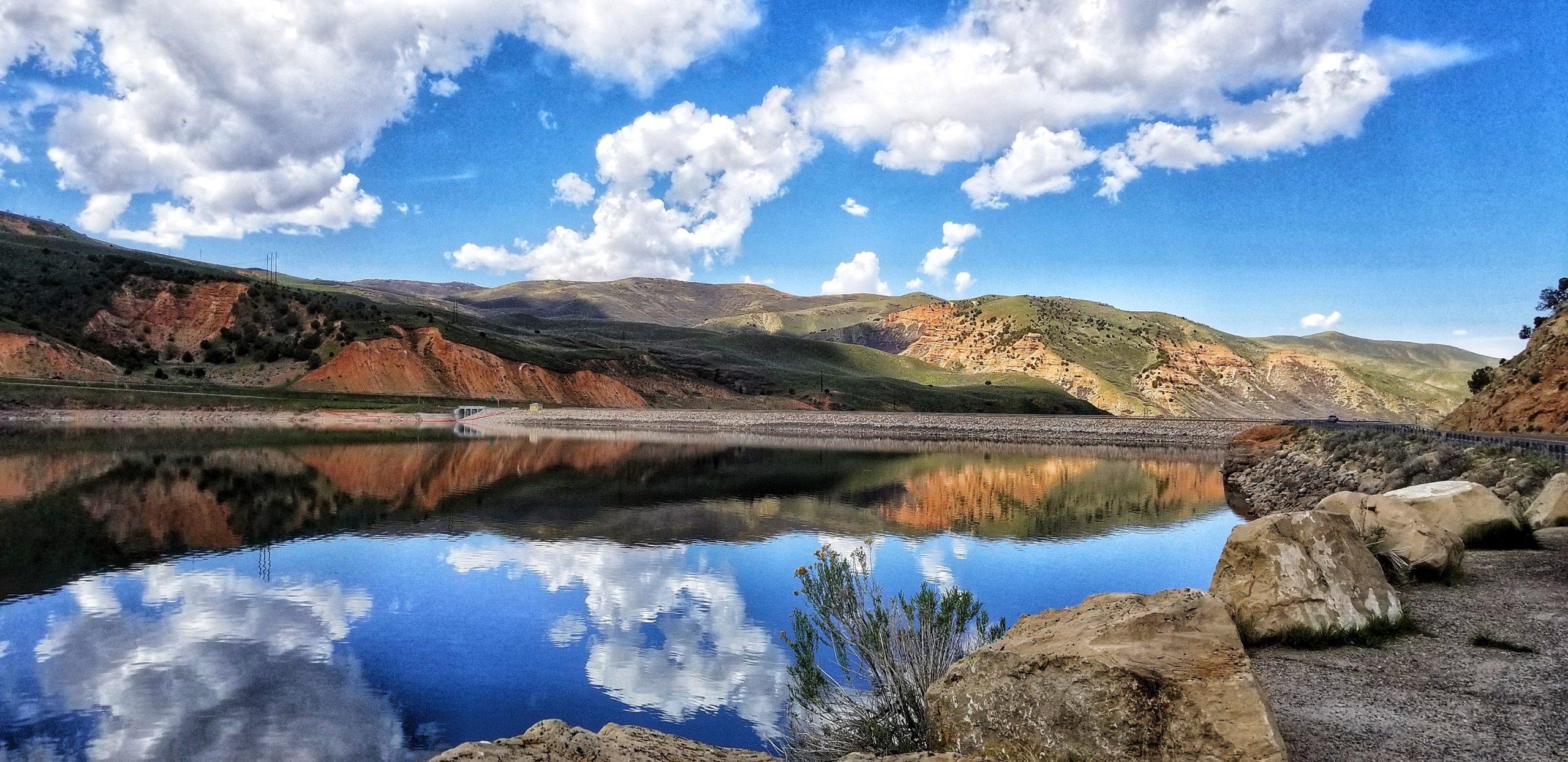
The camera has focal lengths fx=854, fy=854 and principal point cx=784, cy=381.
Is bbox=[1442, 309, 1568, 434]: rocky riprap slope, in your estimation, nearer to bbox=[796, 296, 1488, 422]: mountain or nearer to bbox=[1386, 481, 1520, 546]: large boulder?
bbox=[1386, 481, 1520, 546]: large boulder

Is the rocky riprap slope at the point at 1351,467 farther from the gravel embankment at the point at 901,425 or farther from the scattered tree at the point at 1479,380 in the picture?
the gravel embankment at the point at 901,425

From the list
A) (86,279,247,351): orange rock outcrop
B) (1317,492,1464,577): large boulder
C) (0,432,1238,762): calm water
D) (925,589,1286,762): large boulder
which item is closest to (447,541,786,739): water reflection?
(0,432,1238,762): calm water

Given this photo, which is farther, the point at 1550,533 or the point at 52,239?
the point at 52,239

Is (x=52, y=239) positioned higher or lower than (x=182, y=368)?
Answer: higher

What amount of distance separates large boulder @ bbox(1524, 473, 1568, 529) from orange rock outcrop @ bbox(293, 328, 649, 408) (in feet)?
284

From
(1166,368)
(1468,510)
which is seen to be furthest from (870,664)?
(1166,368)

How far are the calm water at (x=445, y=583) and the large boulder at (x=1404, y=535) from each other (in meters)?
4.72

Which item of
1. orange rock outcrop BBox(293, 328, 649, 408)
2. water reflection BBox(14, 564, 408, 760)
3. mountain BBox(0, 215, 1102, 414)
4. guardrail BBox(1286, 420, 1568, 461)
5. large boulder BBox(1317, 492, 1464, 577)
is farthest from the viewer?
orange rock outcrop BBox(293, 328, 649, 408)

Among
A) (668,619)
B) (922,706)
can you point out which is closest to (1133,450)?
(668,619)

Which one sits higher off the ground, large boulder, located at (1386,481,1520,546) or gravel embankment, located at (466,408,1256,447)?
large boulder, located at (1386,481,1520,546)

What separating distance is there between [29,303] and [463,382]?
38.8m

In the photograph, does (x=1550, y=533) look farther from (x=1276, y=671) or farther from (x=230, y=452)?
(x=230, y=452)

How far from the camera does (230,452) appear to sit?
139 feet

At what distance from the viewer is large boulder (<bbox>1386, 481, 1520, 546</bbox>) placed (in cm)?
1252
